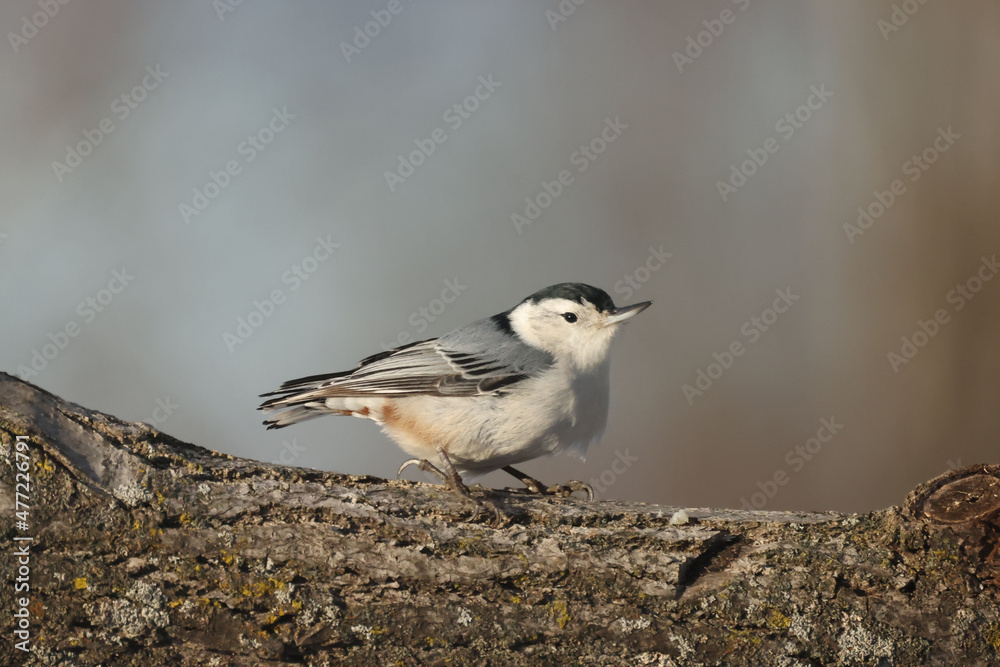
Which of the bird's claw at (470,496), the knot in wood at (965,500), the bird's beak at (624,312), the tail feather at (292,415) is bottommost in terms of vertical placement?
the knot in wood at (965,500)

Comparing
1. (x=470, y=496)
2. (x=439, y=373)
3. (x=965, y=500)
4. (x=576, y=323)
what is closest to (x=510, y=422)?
(x=439, y=373)

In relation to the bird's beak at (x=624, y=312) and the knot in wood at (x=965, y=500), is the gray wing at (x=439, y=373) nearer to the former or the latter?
the bird's beak at (x=624, y=312)

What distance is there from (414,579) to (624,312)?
1477 millimetres

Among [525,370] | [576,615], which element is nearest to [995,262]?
[525,370]

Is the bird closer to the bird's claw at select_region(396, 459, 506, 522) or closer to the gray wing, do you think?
the gray wing

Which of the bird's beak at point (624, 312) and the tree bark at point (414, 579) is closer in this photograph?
the tree bark at point (414, 579)

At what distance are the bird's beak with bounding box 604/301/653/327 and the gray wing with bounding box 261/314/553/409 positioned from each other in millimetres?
290

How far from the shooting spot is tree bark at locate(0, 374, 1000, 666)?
5.45ft

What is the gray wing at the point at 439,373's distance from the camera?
2.83m

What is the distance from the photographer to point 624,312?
2918 mm

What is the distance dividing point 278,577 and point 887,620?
139cm

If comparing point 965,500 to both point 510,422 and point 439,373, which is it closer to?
point 510,422

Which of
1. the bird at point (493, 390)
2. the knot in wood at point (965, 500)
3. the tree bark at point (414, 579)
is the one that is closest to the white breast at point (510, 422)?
the bird at point (493, 390)

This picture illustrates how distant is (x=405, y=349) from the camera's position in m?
3.07
